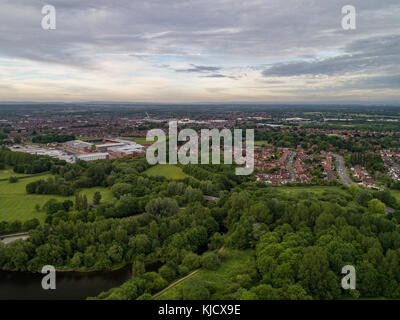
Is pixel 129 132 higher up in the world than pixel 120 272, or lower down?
higher up

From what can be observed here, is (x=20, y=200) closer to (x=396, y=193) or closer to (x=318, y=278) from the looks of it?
(x=318, y=278)

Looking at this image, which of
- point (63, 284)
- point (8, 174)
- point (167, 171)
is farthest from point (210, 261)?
point (8, 174)

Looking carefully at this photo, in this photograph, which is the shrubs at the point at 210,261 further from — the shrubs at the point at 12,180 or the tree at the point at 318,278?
the shrubs at the point at 12,180

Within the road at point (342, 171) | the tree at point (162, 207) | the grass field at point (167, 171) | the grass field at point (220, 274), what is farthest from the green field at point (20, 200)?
the road at point (342, 171)

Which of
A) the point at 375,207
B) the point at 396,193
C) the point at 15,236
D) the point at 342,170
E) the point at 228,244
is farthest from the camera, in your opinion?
the point at 342,170

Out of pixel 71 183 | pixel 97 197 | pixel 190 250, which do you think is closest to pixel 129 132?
pixel 71 183

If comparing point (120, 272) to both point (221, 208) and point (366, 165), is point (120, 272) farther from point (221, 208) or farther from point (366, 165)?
point (366, 165)

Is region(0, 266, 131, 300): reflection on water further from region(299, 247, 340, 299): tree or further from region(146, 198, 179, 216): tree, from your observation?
region(299, 247, 340, 299): tree
